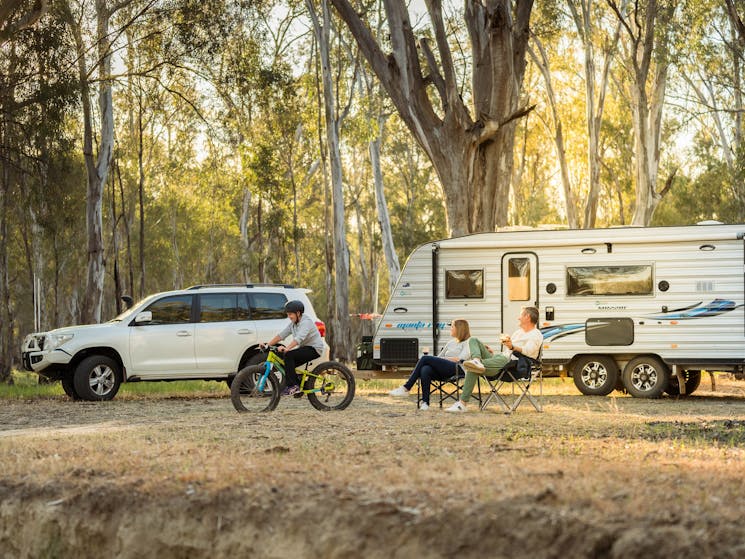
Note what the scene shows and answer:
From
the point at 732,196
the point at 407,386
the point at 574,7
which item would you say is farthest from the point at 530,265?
the point at 732,196

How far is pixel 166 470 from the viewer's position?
782 centimetres

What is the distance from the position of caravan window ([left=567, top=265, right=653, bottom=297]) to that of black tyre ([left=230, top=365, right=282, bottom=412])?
5.86 meters

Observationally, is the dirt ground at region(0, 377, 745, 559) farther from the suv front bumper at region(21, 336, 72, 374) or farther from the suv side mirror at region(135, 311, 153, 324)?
the suv side mirror at region(135, 311, 153, 324)

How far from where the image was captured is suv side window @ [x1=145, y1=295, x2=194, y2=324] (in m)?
16.9

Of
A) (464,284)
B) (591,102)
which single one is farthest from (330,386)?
(591,102)

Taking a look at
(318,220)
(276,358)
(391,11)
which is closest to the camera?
(276,358)

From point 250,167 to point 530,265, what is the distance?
63.1ft

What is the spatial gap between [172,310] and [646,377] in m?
7.23

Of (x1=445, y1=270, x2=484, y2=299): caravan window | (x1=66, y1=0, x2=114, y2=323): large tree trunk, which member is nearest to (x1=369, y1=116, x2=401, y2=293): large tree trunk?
(x1=66, y1=0, x2=114, y2=323): large tree trunk

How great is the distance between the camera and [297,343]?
13141mm

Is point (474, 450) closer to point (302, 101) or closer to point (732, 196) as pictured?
point (302, 101)

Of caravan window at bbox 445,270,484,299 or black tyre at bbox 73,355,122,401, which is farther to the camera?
caravan window at bbox 445,270,484,299

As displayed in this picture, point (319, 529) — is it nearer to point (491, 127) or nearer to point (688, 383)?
point (688, 383)

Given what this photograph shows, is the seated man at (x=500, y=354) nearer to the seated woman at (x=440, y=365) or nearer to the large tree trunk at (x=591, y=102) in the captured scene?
the seated woman at (x=440, y=365)
